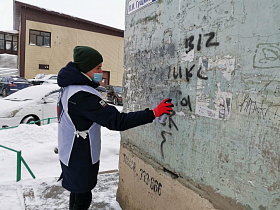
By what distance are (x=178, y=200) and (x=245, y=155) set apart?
0.92 m

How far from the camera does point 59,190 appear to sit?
3.73 meters

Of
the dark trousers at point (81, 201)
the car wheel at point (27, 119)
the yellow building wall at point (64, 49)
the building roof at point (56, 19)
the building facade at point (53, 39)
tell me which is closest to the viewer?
the dark trousers at point (81, 201)

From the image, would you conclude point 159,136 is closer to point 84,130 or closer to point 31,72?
point 84,130

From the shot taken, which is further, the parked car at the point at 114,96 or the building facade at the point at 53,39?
the building facade at the point at 53,39

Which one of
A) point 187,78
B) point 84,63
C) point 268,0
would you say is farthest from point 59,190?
point 268,0

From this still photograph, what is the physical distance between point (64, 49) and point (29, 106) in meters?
18.2

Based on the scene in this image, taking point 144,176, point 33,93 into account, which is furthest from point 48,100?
point 144,176

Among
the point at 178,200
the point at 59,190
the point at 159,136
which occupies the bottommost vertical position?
the point at 59,190

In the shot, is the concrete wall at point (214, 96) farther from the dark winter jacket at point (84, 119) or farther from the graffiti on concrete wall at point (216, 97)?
the dark winter jacket at point (84, 119)

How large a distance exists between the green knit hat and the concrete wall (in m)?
0.63

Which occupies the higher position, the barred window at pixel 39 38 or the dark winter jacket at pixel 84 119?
the barred window at pixel 39 38

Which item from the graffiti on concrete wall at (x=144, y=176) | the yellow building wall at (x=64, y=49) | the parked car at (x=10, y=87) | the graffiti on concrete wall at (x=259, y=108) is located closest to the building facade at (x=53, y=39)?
the yellow building wall at (x=64, y=49)

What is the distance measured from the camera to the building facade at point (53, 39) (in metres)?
21.9

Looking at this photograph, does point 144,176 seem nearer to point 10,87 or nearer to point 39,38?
point 10,87
